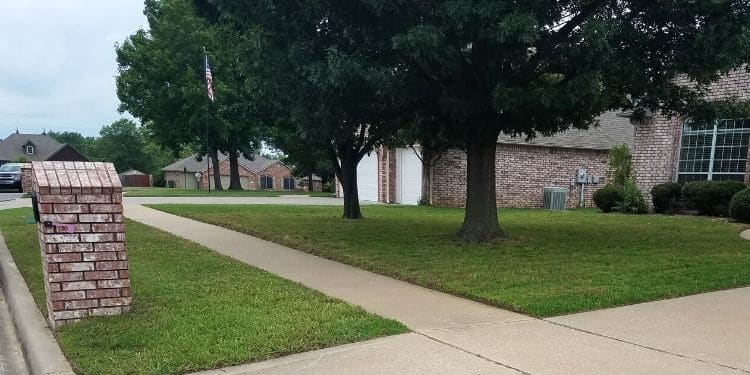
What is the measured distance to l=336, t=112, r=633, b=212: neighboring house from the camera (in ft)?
73.5

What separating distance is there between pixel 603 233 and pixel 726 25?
5.34m

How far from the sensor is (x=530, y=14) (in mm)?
6820

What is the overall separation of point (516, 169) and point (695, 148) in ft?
24.2

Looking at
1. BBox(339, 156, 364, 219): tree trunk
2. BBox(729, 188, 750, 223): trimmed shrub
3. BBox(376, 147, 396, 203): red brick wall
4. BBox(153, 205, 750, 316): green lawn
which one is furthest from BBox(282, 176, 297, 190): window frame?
BBox(729, 188, 750, 223): trimmed shrub

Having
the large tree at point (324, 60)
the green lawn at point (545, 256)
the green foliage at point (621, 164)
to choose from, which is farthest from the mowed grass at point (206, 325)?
the green foliage at point (621, 164)

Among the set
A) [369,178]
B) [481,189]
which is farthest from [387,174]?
[481,189]

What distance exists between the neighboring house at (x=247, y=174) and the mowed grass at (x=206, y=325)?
65119 mm

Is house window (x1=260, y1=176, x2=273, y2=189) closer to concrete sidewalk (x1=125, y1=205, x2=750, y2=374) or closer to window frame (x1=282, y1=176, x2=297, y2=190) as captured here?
window frame (x1=282, y1=176, x2=297, y2=190)

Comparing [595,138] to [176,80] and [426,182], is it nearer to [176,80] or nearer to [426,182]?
[426,182]

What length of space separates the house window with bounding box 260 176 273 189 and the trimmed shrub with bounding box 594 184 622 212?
5970 cm

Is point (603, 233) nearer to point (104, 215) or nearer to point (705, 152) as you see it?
point (705, 152)

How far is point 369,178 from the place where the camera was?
27.0 meters

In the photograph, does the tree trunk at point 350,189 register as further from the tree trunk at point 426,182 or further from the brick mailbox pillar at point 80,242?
the brick mailbox pillar at point 80,242

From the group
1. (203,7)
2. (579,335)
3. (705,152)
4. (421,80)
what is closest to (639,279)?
(579,335)
